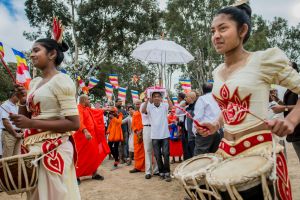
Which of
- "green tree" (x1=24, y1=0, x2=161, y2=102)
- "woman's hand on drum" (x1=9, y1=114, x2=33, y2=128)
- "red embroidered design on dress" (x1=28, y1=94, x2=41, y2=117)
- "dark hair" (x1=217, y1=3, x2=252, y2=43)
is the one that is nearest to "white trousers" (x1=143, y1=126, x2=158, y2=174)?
"red embroidered design on dress" (x1=28, y1=94, x2=41, y2=117)

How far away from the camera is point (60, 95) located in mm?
2771

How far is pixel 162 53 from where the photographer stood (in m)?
8.41

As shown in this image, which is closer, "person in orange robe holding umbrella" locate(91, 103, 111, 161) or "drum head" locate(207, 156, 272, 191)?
"drum head" locate(207, 156, 272, 191)

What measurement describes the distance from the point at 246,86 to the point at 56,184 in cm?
172

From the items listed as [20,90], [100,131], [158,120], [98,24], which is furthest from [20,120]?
[98,24]

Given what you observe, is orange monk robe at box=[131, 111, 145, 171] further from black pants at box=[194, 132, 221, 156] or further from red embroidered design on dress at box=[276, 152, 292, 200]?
red embroidered design on dress at box=[276, 152, 292, 200]

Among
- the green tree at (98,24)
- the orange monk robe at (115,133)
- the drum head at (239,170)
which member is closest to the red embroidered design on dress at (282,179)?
the drum head at (239,170)

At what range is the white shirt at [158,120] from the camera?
7438mm

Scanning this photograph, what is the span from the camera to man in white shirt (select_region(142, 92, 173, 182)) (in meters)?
7.43

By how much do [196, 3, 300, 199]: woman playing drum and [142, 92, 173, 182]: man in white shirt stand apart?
211 inches

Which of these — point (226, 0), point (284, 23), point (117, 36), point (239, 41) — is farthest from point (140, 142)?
point (284, 23)

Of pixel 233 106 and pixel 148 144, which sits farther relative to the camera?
pixel 148 144

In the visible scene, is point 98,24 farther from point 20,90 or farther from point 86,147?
point 20,90

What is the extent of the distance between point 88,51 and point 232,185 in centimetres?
2241
